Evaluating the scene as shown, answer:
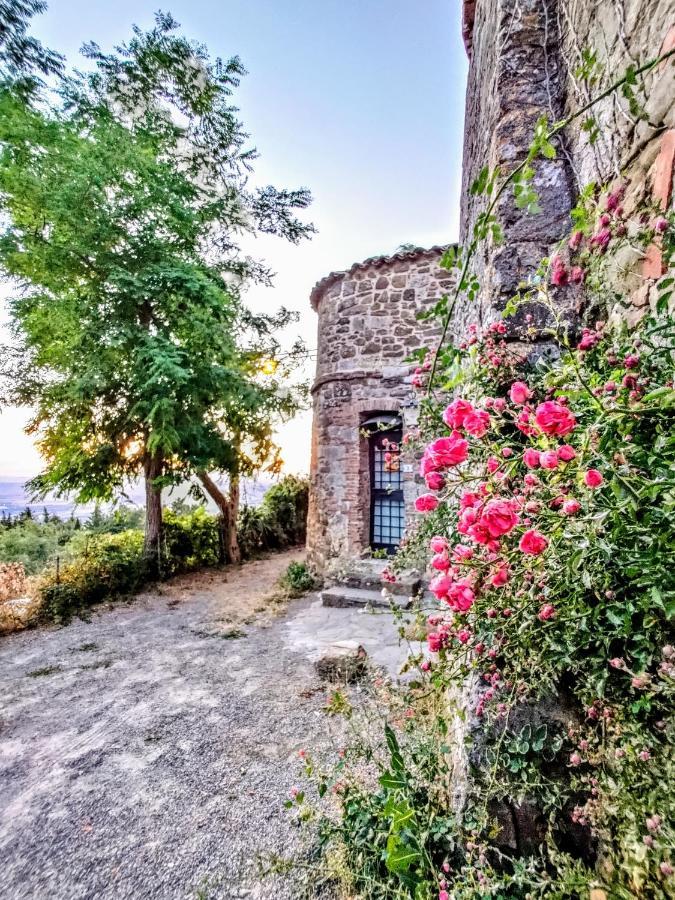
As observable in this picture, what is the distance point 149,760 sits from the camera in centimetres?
258

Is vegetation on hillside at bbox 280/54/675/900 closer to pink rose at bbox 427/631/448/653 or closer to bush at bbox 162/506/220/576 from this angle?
pink rose at bbox 427/631/448/653

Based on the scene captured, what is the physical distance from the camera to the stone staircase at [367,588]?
552 cm

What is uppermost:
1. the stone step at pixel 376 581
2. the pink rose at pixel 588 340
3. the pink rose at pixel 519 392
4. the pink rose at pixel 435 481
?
the pink rose at pixel 588 340

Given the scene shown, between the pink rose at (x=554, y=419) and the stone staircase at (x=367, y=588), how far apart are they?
4.79m

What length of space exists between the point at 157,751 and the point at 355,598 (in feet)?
10.8

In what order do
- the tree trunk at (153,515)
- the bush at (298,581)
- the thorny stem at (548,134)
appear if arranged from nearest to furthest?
the thorny stem at (548,134) < the bush at (298,581) < the tree trunk at (153,515)

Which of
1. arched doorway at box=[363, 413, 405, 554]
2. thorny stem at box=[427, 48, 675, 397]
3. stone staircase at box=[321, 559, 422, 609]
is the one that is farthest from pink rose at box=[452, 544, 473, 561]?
arched doorway at box=[363, 413, 405, 554]

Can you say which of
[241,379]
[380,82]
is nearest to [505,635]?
[380,82]

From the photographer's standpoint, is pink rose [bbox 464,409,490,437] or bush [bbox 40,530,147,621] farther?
bush [bbox 40,530,147,621]

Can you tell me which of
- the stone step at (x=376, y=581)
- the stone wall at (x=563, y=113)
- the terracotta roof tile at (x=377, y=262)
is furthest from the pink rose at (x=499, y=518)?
the terracotta roof tile at (x=377, y=262)

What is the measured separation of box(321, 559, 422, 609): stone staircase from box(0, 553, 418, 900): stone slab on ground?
513 mm

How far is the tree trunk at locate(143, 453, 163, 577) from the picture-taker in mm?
6973

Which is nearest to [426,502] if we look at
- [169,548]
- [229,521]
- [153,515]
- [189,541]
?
[153,515]

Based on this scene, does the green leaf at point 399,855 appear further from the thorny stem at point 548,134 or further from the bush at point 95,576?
the bush at point 95,576
